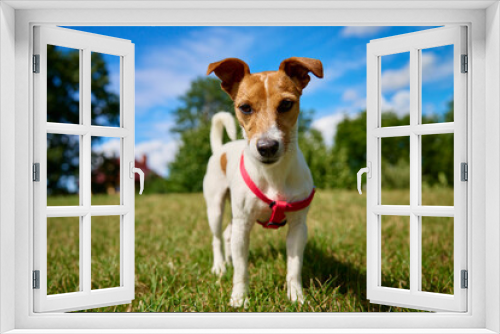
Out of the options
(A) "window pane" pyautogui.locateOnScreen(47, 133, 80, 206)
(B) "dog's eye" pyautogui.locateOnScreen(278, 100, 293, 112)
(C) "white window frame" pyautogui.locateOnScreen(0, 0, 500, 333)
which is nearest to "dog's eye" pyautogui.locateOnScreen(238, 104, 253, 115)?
(B) "dog's eye" pyautogui.locateOnScreen(278, 100, 293, 112)

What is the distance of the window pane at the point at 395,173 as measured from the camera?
7.69 meters

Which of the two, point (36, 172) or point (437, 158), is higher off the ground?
point (437, 158)

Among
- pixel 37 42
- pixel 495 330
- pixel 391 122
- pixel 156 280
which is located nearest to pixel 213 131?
pixel 156 280

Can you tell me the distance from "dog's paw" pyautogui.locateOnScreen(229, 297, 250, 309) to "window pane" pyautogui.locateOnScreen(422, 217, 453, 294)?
1388 millimetres

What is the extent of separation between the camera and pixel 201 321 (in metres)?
2.34

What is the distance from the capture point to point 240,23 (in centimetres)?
238

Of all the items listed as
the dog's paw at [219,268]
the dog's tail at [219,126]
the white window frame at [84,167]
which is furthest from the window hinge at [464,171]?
the white window frame at [84,167]

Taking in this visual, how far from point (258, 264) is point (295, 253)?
0.91m

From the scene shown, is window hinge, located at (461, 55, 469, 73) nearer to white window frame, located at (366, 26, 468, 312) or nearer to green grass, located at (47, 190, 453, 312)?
white window frame, located at (366, 26, 468, 312)

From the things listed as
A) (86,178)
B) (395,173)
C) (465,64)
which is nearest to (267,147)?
(86,178)

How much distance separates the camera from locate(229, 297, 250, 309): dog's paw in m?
Answer: 2.55

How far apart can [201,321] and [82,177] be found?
3.85ft

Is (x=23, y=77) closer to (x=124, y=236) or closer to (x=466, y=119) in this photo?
(x=124, y=236)

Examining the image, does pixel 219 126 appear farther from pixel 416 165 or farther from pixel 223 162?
pixel 416 165
